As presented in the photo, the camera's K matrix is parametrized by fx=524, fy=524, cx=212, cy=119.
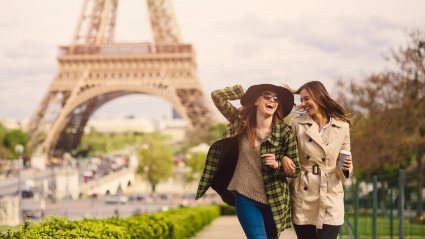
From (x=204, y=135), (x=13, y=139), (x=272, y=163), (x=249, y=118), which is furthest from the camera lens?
(x=13, y=139)

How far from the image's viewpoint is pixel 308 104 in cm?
412

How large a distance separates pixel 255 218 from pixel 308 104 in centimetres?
99

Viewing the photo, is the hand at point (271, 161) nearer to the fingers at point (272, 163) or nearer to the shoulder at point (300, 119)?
the fingers at point (272, 163)

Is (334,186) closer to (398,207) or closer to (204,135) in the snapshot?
(398,207)

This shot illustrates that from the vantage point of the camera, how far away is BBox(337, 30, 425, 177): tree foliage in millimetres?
18609

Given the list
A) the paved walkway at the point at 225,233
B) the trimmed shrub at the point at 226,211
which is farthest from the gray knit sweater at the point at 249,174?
the trimmed shrub at the point at 226,211

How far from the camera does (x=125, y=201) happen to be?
42.0 metres

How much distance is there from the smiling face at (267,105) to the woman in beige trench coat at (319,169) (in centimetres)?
26

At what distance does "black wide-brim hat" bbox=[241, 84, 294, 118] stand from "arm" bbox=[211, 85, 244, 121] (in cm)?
8

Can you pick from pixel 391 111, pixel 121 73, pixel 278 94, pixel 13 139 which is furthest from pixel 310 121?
pixel 13 139

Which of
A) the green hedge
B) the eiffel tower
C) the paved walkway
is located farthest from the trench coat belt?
the eiffel tower

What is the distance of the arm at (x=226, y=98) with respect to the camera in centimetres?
416

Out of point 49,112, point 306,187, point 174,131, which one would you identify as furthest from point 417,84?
point 174,131

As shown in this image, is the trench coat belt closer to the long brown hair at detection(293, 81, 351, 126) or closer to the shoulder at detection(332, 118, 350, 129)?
the shoulder at detection(332, 118, 350, 129)
